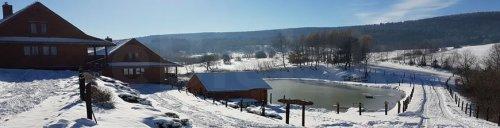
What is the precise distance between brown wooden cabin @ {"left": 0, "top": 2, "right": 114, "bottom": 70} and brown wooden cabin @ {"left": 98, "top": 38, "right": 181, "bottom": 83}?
10.8m

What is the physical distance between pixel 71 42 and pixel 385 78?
80396 mm

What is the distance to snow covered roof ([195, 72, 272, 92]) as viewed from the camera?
49.9 m

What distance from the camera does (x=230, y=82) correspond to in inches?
2009

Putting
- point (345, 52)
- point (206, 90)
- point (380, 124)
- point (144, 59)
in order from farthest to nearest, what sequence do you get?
point (345, 52)
point (144, 59)
point (206, 90)
point (380, 124)

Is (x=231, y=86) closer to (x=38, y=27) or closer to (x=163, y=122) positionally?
(x=38, y=27)

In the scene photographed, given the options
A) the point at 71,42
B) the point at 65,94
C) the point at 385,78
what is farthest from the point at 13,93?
the point at 385,78

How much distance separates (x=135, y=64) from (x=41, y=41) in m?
16.4

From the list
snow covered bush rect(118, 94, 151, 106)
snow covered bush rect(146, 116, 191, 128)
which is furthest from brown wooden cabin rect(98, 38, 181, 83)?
snow covered bush rect(146, 116, 191, 128)

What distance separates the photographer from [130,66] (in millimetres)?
51812

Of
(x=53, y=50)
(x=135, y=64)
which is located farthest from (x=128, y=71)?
(x=53, y=50)

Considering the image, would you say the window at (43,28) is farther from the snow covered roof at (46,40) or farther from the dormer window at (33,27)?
the snow covered roof at (46,40)

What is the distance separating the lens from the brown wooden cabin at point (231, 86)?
49.8m

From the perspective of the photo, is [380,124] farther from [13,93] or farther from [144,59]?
[144,59]

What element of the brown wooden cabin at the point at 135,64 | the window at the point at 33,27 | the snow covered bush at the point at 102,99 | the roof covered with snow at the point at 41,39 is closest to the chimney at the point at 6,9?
the roof covered with snow at the point at 41,39
